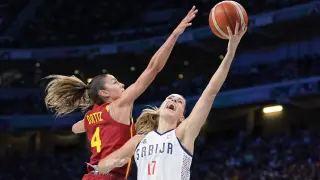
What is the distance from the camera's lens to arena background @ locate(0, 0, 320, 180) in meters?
20.0

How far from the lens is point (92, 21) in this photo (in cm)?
3045

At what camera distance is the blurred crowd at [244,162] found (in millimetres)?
16730

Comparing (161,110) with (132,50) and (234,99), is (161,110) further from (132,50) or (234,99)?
(132,50)

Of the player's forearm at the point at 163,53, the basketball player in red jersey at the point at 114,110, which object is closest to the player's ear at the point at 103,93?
the basketball player in red jersey at the point at 114,110

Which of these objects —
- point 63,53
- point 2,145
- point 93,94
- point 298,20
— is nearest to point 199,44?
point 298,20

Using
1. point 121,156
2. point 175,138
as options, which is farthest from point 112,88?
point 175,138

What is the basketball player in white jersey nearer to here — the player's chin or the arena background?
the player's chin

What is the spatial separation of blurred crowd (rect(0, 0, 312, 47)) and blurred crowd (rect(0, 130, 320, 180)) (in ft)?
18.4

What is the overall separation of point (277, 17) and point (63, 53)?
10404 millimetres

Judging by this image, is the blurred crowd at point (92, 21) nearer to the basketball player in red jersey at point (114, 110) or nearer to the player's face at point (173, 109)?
the basketball player in red jersey at point (114, 110)

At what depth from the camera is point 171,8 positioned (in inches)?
1158

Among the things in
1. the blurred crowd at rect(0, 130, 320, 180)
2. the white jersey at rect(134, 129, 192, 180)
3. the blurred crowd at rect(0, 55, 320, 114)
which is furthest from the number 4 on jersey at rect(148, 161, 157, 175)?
the blurred crowd at rect(0, 55, 320, 114)

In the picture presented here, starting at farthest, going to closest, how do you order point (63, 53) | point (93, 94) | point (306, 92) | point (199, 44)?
1. point (63, 53)
2. point (199, 44)
3. point (306, 92)
4. point (93, 94)

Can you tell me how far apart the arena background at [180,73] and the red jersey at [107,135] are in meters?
11.0
